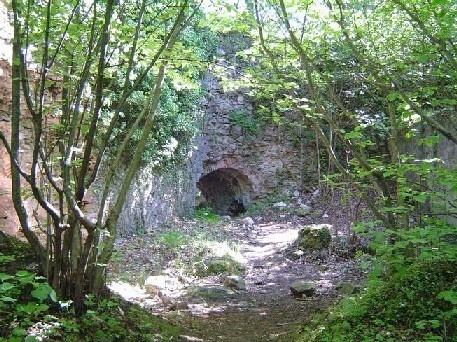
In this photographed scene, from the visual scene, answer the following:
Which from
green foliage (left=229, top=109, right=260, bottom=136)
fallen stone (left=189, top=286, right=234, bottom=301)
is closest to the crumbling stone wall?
green foliage (left=229, top=109, right=260, bottom=136)

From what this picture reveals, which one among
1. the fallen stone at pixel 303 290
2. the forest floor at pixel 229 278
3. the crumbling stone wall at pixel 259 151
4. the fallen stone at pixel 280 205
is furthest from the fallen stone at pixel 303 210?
the fallen stone at pixel 303 290

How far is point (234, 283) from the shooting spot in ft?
23.9

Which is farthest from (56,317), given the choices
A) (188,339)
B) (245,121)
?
(245,121)

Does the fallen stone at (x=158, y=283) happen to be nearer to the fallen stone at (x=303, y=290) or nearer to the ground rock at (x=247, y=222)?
the fallen stone at (x=303, y=290)

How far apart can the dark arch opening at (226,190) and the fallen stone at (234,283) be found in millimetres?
9705

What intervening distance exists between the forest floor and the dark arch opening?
17.3 feet

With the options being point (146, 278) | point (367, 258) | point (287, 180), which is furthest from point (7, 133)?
point (287, 180)

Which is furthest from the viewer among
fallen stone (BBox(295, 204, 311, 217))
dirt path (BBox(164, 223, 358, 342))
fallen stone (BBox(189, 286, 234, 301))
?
fallen stone (BBox(295, 204, 311, 217))

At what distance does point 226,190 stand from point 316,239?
925 cm

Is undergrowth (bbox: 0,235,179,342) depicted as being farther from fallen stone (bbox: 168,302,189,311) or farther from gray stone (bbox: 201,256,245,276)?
gray stone (bbox: 201,256,245,276)

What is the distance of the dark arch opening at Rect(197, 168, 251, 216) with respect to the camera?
1730 centimetres

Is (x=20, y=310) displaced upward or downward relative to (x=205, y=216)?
upward

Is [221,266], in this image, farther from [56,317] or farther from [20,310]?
[20,310]

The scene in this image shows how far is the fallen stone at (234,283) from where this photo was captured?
23.8 feet
